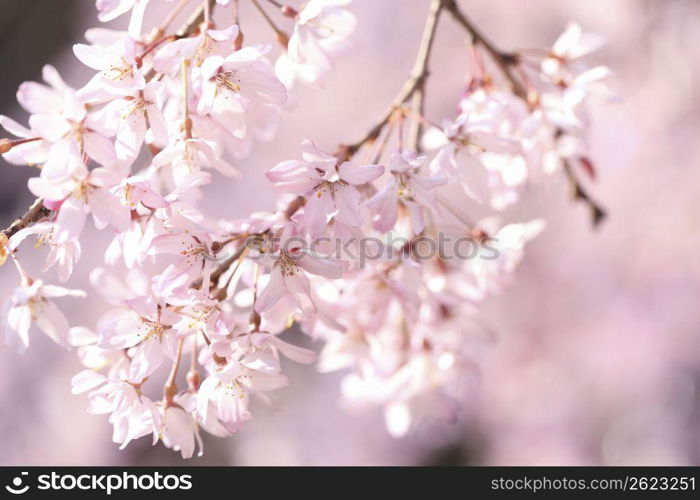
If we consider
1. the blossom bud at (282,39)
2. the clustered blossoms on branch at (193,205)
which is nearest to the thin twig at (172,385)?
the clustered blossoms on branch at (193,205)

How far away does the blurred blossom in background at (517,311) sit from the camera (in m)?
2.57

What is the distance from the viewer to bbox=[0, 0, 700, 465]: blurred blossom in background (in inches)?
101

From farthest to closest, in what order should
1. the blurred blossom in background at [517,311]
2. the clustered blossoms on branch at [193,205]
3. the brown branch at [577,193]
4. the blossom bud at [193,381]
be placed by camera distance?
1. the blurred blossom in background at [517,311]
2. the brown branch at [577,193]
3. the blossom bud at [193,381]
4. the clustered blossoms on branch at [193,205]

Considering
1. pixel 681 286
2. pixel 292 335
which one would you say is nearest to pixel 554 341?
pixel 681 286

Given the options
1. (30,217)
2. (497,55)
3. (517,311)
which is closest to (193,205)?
(30,217)

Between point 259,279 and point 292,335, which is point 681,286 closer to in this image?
point 292,335

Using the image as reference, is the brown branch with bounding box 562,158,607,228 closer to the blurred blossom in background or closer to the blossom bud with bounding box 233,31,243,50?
the blossom bud with bounding box 233,31,243,50

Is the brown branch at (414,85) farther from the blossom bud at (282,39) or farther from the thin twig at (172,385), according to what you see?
the thin twig at (172,385)

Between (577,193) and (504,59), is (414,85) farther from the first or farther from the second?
(577,193)

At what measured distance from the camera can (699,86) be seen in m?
2.14

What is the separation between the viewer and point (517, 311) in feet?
9.84

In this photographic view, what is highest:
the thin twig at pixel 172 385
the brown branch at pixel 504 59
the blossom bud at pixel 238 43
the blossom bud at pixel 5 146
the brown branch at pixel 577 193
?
the blossom bud at pixel 238 43

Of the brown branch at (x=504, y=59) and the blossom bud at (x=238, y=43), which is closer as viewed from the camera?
the blossom bud at (x=238, y=43)

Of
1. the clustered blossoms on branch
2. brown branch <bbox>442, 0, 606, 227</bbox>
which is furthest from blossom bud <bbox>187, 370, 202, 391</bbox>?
brown branch <bbox>442, 0, 606, 227</bbox>
